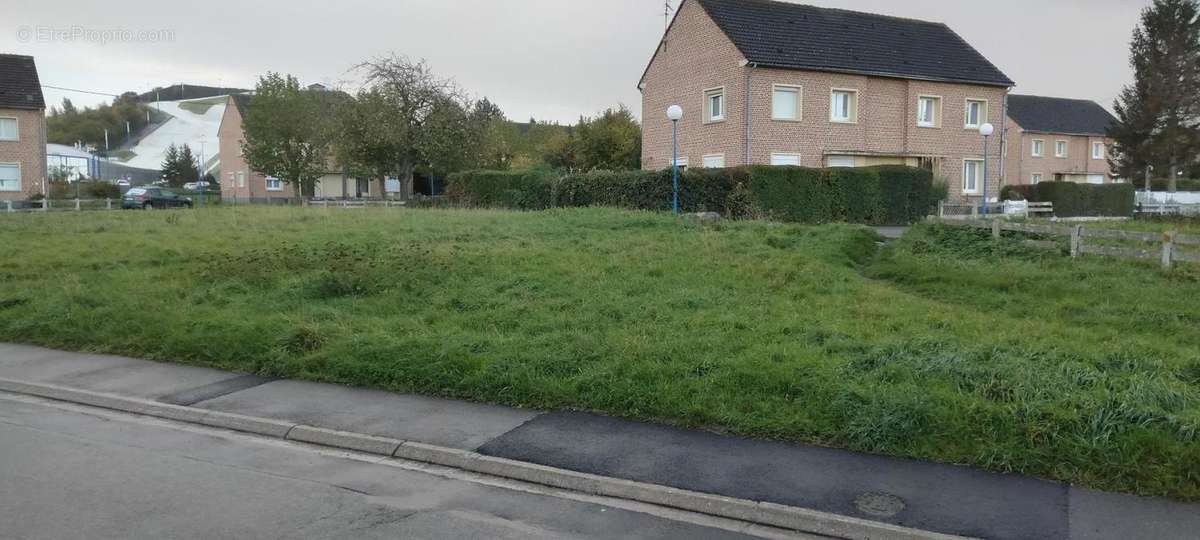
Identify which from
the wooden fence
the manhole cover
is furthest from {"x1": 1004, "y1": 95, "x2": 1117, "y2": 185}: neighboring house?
the manhole cover

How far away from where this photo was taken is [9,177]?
49.5 meters

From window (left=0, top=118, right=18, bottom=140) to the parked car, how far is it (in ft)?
25.3

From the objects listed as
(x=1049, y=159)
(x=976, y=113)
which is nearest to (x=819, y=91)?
(x=976, y=113)

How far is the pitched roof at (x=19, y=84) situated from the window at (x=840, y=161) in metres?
45.5

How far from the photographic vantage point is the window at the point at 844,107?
32781 mm

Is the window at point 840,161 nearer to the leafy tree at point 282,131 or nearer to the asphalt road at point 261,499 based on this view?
the asphalt road at point 261,499

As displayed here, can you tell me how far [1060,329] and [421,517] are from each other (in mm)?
7035

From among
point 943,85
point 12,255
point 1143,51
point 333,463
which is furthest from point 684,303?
point 1143,51

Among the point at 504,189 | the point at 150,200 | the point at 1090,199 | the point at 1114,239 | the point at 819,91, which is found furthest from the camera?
the point at 150,200

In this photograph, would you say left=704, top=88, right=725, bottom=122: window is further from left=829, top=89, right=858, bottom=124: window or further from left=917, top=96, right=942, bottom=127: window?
left=917, top=96, right=942, bottom=127: window

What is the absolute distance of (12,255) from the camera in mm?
16422

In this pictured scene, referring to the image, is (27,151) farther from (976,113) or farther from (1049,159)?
(1049,159)

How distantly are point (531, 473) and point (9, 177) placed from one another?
5576cm

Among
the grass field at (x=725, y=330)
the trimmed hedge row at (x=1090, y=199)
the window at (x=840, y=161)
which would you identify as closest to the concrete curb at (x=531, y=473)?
the grass field at (x=725, y=330)
